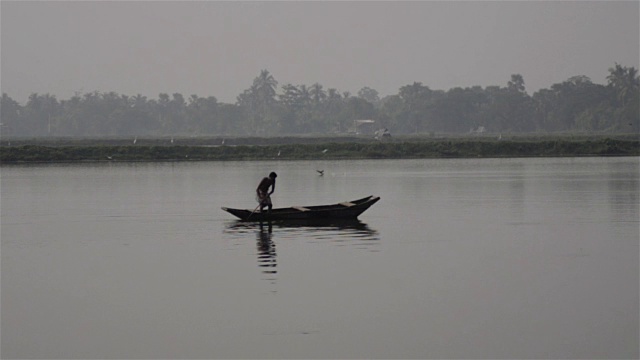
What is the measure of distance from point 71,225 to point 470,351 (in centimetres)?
2000

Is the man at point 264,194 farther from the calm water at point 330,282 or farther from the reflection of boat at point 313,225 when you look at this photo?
the calm water at point 330,282

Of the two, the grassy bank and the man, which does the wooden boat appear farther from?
the grassy bank

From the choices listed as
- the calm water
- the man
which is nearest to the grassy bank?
the calm water

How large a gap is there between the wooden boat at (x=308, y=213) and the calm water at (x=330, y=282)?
412 millimetres

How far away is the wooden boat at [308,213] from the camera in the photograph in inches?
1199

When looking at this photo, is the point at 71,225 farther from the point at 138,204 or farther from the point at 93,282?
the point at 93,282

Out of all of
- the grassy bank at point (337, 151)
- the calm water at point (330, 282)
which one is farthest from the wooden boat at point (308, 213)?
the grassy bank at point (337, 151)

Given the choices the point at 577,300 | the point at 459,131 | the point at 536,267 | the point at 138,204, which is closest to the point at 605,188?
the point at 138,204

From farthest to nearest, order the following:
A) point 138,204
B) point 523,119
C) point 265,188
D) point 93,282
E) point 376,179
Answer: point 523,119
point 376,179
point 138,204
point 265,188
point 93,282

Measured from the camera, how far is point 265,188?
100 feet

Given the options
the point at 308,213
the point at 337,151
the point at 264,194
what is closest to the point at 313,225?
the point at 308,213

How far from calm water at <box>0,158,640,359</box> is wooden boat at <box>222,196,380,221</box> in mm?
412

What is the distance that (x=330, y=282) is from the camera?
19.6m

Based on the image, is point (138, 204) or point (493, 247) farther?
point (138, 204)
